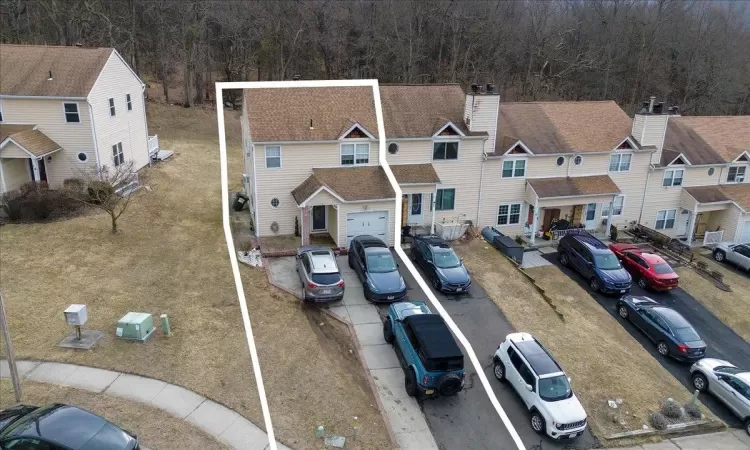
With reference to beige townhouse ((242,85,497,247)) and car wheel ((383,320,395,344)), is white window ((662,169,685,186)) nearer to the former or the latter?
beige townhouse ((242,85,497,247))

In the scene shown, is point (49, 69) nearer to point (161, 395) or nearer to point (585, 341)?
point (161, 395)

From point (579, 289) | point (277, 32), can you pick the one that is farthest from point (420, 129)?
point (277, 32)

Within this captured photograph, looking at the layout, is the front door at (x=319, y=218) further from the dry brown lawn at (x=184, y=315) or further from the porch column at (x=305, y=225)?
the dry brown lawn at (x=184, y=315)

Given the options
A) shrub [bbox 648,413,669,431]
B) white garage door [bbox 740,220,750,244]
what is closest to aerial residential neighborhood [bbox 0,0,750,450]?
shrub [bbox 648,413,669,431]

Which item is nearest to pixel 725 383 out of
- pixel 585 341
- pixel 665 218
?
pixel 585 341

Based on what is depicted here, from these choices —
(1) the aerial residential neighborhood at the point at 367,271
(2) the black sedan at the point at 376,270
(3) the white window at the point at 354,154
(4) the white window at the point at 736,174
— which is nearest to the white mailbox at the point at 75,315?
(1) the aerial residential neighborhood at the point at 367,271
